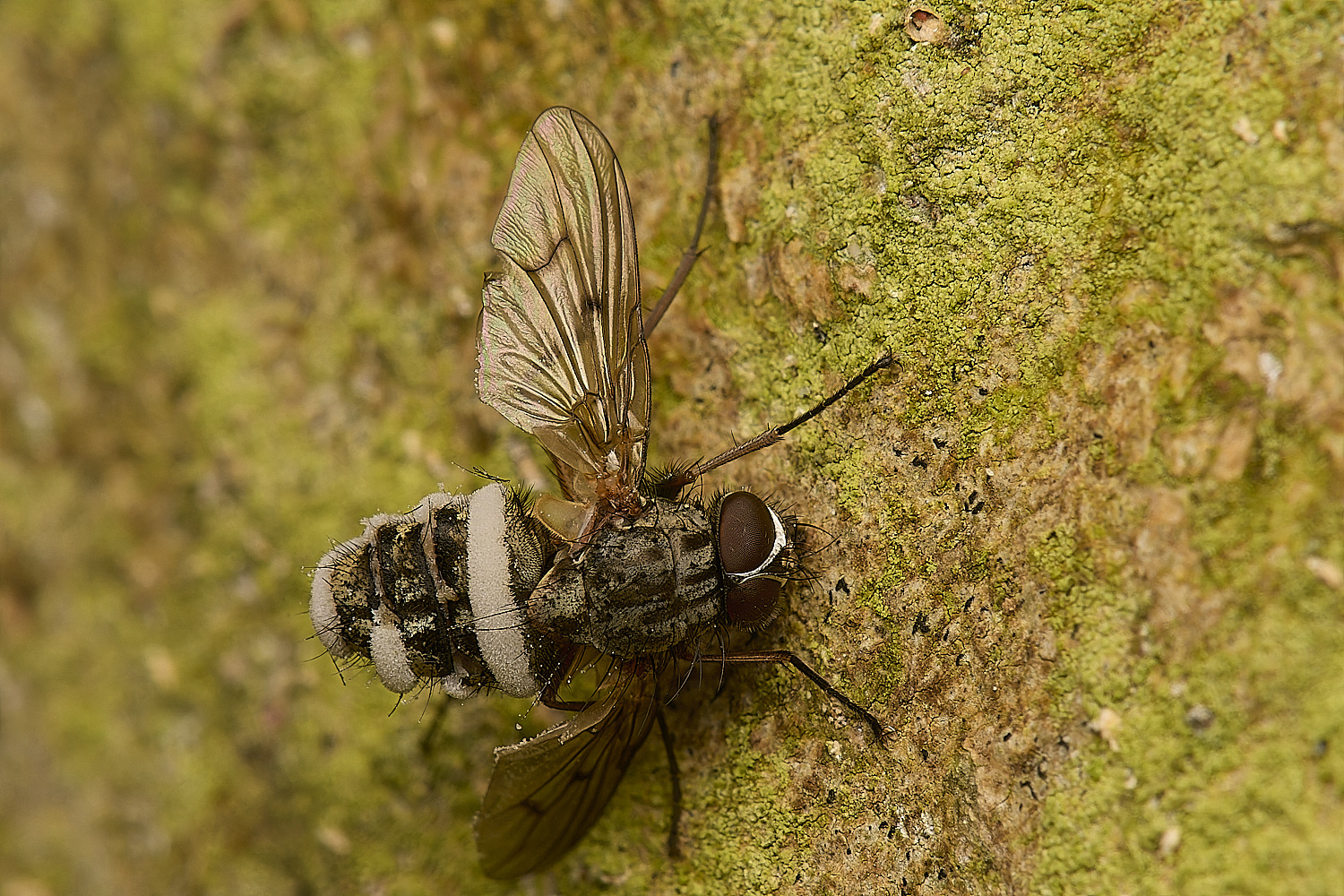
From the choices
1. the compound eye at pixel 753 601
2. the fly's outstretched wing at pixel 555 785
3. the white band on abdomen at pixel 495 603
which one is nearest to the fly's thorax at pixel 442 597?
the white band on abdomen at pixel 495 603

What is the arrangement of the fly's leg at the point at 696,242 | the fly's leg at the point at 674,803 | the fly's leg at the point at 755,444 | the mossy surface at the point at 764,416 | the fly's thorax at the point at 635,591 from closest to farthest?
1. the mossy surface at the point at 764,416
2. the fly's thorax at the point at 635,591
3. the fly's leg at the point at 755,444
4. the fly's leg at the point at 674,803
5. the fly's leg at the point at 696,242

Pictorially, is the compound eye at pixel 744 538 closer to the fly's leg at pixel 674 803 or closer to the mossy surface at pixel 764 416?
the mossy surface at pixel 764 416

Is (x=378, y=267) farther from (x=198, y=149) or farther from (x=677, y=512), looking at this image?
(x=677, y=512)

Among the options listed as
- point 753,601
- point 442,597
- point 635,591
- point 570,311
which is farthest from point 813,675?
point 570,311

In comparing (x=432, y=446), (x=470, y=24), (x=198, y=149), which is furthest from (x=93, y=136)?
(x=432, y=446)

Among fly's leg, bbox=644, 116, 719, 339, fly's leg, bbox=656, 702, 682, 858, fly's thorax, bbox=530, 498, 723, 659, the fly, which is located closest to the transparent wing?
the fly

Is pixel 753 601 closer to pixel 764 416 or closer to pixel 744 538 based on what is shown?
pixel 744 538
